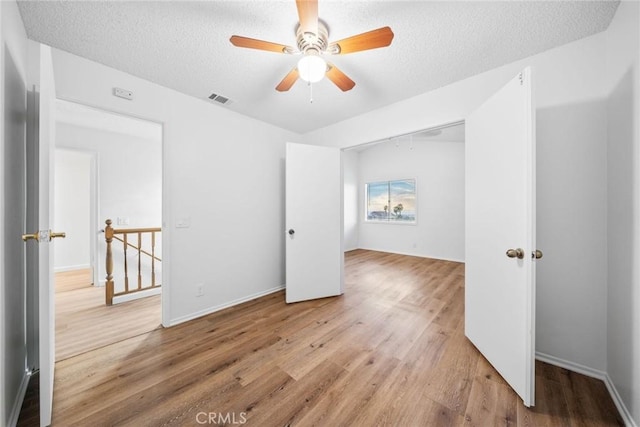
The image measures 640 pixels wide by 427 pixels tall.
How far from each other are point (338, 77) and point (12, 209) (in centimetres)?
216

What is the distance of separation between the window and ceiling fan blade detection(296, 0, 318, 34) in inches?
189

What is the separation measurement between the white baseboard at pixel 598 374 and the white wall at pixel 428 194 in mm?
3393

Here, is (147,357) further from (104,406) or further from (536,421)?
(536,421)

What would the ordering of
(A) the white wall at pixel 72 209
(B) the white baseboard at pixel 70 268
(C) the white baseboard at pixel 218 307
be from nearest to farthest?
(C) the white baseboard at pixel 218 307, (B) the white baseboard at pixel 70 268, (A) the white wall at pixel 72 209

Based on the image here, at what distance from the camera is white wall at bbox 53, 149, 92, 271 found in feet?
14.0

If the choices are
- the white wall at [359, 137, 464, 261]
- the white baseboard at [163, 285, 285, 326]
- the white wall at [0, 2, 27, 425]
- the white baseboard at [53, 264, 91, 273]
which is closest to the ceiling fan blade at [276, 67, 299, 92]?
the white wall at [0, 2, 27, 425]

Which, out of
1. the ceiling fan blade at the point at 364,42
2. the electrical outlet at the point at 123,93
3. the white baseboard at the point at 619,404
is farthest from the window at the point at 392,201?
the electrical outlet at the point at 123,93

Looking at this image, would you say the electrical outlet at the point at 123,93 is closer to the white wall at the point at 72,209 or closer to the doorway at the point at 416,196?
the white wall at the point at 72,209

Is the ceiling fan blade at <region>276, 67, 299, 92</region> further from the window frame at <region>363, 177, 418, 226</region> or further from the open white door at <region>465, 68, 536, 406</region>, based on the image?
the window frame at <region>363, 177, 418, 226</region>

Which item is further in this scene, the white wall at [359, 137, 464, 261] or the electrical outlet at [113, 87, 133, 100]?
the white wall at [359, 137, 464, 261]

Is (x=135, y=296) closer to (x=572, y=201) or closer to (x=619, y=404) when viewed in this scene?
(x=619, y=404)

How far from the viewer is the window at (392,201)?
555 cm

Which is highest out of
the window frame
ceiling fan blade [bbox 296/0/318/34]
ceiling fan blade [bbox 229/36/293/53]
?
ceiling fan blade [bbox 296/0/318/34]

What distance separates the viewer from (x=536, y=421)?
1228 mm
